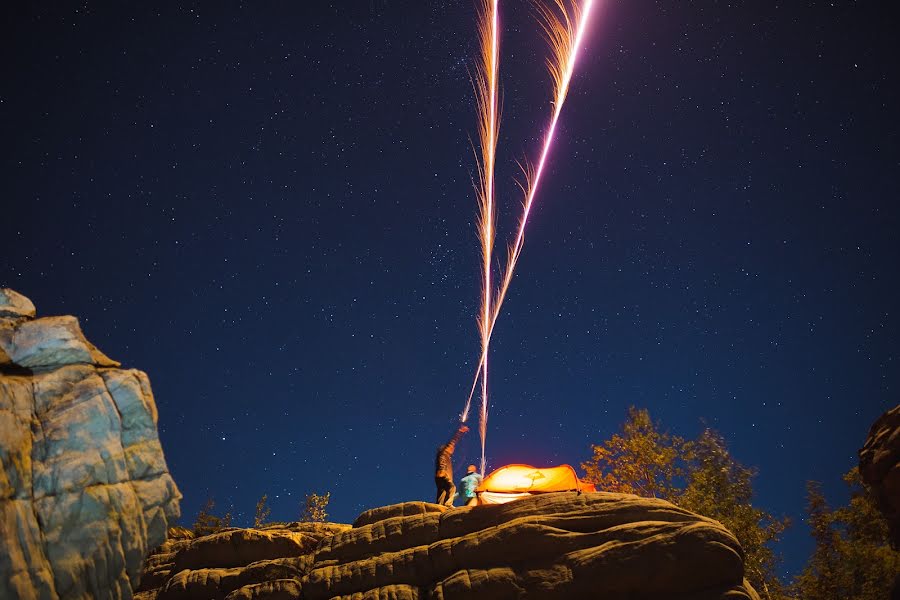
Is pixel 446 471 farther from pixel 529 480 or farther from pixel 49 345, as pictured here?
pixel 49 345

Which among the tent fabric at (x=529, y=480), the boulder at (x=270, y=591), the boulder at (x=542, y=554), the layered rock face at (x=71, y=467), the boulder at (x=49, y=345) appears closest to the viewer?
the layered rock face at (x=71, y=467)

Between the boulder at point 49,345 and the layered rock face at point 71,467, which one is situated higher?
the boulder at point 49,345

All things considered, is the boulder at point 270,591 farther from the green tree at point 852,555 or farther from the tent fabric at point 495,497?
the green tree at point 852,555

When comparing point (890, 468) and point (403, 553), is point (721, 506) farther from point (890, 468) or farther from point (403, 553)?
point (403, 553)

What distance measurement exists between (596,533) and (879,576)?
24.0m

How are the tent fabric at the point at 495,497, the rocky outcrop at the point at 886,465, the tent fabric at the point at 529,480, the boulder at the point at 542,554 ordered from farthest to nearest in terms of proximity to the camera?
1. the rocky outcrop at the point at 886,465
2. the tent fabric at the point at 495,497
3. the tent fabric at the point at 529,480
4. the boulder at the point at 542,554

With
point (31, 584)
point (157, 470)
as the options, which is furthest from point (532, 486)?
point (31, 584)

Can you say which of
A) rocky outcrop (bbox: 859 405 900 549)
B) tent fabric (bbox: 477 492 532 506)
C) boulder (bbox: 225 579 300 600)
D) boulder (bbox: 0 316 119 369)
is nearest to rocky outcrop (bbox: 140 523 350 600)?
boulder (bbox: 225 579 300 600)

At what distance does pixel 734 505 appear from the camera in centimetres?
3097

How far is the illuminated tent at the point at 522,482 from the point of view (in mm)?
19734

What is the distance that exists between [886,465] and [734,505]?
1230cm

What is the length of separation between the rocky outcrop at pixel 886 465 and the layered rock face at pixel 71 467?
89.7 feet

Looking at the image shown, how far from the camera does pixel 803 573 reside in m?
30.6

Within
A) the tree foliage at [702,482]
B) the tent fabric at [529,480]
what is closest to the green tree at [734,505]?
the tree foliage at [702,482]
